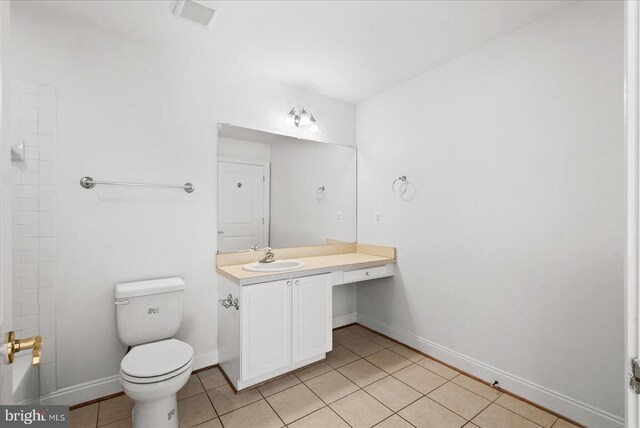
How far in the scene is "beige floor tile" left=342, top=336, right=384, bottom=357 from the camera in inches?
107

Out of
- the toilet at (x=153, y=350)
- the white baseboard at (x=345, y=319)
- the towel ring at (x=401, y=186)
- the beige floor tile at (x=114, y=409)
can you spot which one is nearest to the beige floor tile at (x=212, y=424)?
the toilet at (x=153, y=350)

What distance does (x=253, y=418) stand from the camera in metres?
1.84

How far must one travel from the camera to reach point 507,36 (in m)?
2.09

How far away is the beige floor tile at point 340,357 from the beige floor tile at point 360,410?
42cm

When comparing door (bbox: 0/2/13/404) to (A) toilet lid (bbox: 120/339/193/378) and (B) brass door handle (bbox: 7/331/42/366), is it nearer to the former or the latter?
(B) brass door handle (bbox: 7/331/42/366)

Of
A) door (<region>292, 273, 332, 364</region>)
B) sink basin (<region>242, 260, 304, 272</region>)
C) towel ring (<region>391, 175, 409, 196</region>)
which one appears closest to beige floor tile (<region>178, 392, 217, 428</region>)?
door (<region>292, 273, 332, 364</region>)

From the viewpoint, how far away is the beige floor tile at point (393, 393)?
1984 mm

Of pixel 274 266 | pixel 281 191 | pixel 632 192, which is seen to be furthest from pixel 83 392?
pixel 632 192

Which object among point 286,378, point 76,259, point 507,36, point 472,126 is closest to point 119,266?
point 76,259

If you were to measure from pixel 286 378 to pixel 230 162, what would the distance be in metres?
1.76

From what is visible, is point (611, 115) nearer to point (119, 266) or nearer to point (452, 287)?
point (452, 287)

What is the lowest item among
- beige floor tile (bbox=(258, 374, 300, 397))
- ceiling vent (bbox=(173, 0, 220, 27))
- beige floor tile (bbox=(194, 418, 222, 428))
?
beige floor tile (bbox=(258, 374, 300, 397))

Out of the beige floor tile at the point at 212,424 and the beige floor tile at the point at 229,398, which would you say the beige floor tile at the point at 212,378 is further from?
the beige floor tile at the point at 212,424

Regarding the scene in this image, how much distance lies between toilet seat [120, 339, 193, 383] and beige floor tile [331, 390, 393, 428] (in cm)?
98
